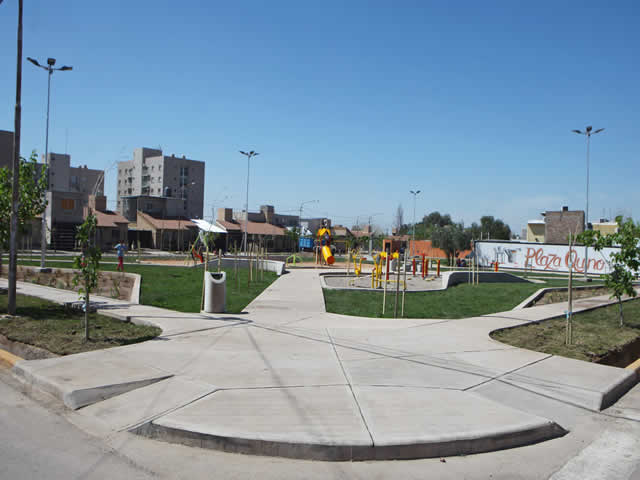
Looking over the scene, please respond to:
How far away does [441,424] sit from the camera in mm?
5602

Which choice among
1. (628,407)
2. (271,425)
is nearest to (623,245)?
(628,407)

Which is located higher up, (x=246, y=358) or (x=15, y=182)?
(x=15, y=182)

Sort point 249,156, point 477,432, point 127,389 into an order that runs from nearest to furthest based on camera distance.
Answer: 1. point 477,432
2. point 127,389
3. point 249,156

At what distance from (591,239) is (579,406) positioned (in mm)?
7208

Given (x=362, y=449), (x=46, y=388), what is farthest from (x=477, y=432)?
(x=46, y=388)

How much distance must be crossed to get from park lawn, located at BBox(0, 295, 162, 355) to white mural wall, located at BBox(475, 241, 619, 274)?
42.3 m

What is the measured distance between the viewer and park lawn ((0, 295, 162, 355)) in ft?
29.1

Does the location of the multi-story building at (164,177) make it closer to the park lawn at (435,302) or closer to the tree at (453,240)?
the tree at (453,240)

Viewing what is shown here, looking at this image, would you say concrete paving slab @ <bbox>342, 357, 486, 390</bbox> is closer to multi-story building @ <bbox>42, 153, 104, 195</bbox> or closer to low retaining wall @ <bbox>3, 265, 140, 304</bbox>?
low retaining wall @ <bbox>3, 265, 140, 304</bbox>

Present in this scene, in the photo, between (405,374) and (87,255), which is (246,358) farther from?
(87,255)

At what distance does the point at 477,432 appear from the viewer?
5.38 meters

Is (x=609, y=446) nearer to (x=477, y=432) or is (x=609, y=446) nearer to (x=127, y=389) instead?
(x=477, y=432)

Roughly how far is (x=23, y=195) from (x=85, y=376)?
906cm

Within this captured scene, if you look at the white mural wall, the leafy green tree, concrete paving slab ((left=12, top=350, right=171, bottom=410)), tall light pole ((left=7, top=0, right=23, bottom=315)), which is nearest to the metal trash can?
the leafy green tree
